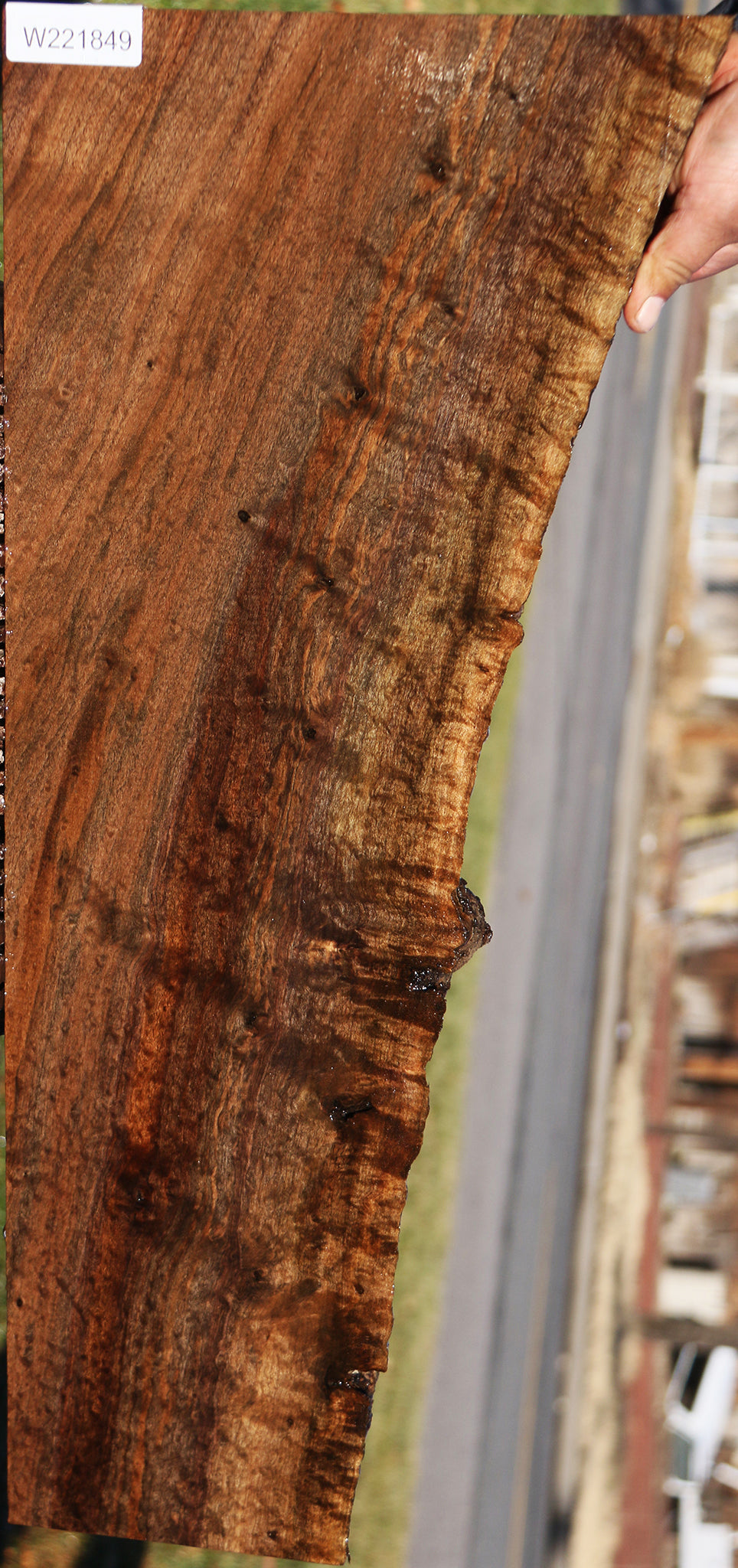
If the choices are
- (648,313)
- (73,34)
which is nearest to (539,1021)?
(648,313)

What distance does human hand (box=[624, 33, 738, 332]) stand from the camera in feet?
2.43

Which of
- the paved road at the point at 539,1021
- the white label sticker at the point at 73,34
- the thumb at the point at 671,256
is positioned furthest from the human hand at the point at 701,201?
the paved road at the point at 539,1021

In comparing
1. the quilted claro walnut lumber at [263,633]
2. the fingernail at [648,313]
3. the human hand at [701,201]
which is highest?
the human hand at [701,201]

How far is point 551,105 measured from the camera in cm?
67

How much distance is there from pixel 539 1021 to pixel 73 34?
2.34 m

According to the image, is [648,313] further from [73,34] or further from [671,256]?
[73,34]

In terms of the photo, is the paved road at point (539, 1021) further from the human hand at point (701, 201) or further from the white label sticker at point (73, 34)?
the white label sticker at point (73, 34)

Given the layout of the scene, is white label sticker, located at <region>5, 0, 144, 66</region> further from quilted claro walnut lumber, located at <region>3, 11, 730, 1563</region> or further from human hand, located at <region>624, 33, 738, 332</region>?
human hand, located at <region>624, 33, 738, 332</region>

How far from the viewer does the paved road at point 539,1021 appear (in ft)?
7.77

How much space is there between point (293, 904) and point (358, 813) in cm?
7

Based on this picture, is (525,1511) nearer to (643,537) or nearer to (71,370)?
(643,537)

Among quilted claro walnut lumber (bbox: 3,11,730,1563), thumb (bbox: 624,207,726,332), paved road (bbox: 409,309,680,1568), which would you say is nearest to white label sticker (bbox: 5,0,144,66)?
quilted claro walnut lumber (bbox: 3,11,730,1563)

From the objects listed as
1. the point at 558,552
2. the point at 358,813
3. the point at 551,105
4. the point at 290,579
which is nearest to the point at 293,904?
the point at 358,813

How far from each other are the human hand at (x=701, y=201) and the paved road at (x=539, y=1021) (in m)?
1.85
